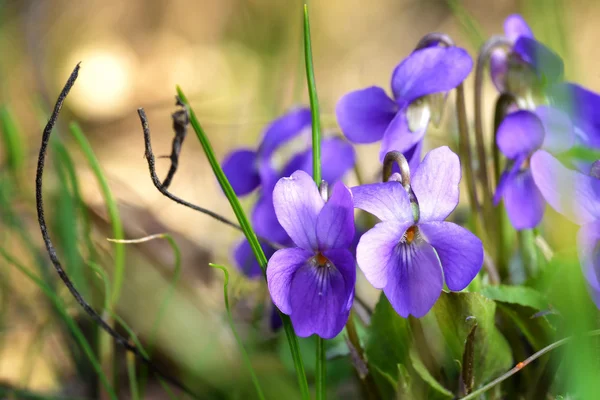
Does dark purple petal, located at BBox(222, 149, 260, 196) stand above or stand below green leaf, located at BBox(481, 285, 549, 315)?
above

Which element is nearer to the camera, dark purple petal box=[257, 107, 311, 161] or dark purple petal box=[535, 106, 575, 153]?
dark purple petal box=[535, 106, 575, 153]

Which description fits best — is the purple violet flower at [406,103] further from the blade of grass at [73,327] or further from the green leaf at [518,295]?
the blade of grass at [73,327]

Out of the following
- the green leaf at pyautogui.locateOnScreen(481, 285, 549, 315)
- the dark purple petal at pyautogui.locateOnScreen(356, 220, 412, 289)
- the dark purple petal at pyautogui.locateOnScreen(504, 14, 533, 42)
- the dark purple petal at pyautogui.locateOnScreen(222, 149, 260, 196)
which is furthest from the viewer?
the dark purple petal at pyautogui.locateOnScreen(222, 149, 260, 196)

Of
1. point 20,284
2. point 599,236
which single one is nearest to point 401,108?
point 599,236

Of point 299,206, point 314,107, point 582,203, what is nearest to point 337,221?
point 299,206

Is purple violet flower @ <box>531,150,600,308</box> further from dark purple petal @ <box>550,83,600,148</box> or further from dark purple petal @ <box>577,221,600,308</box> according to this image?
dark purple petal @ <box>550,83,600,148</box>

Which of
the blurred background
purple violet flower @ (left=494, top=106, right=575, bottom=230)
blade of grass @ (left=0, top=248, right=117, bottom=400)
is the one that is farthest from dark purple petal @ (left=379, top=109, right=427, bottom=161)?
blade of grass @ (left=0, top=248, right=117, bottom=400)
